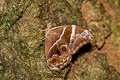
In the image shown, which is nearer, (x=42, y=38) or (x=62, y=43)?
(x=62, y=43)

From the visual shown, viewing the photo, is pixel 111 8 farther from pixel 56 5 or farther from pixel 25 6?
pixel 25 6

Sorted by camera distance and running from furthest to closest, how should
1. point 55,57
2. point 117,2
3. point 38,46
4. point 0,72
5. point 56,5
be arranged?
point 117,2 → point 56,5 → point 38,46 → point 55,57 → point 0,72

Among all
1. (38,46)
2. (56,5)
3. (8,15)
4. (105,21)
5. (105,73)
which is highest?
(8,15)

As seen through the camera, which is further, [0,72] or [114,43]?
[114,43]

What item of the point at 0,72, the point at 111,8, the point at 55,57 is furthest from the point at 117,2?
the point at 0,72

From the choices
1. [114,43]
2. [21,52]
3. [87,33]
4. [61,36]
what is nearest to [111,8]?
[114,43]

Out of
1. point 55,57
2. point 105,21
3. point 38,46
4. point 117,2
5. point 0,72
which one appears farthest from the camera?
point 117,2

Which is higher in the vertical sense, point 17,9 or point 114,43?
point 17,9
